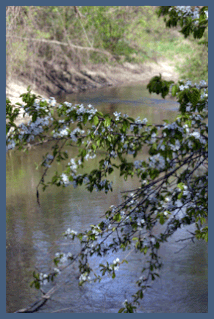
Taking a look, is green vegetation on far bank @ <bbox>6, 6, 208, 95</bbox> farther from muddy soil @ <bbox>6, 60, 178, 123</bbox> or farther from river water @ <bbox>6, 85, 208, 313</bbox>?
river water @ <bbox>6, 85, 208, 313</bbox>

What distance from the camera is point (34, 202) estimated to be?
2.26 metres

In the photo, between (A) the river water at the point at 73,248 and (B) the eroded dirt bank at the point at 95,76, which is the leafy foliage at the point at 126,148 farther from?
(B) the eroded dirt bank at the point at 95,76

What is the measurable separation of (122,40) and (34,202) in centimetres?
114

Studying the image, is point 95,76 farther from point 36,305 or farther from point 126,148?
point 36,305

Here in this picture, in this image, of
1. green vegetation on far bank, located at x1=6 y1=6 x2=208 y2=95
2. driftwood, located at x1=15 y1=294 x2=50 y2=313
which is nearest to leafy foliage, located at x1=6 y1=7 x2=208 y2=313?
driftwood, located at x1=15 y1=294 x2=50 y2=313

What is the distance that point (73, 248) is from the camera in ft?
7.80

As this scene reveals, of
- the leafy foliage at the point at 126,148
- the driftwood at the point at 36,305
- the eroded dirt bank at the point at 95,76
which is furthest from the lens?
the eroded dirt bank at the point at 95,76

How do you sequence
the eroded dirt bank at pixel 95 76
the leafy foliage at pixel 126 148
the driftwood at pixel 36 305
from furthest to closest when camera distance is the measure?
the eroded dirt bank at pixel 95 76
the driftwood at pixel 36 305
the leafy foliage at pixel 126 148

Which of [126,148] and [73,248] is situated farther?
[73,248]

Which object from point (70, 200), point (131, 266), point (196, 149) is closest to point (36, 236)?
point (70, 200)

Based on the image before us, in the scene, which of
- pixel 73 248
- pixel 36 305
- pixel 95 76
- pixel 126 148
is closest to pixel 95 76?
pixel 95 76

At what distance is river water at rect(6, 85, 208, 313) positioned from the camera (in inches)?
80.1

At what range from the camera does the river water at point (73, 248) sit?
204cm

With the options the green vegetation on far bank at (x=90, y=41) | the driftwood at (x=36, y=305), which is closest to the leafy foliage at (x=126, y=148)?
the driftwood at (x=36, y=305)
